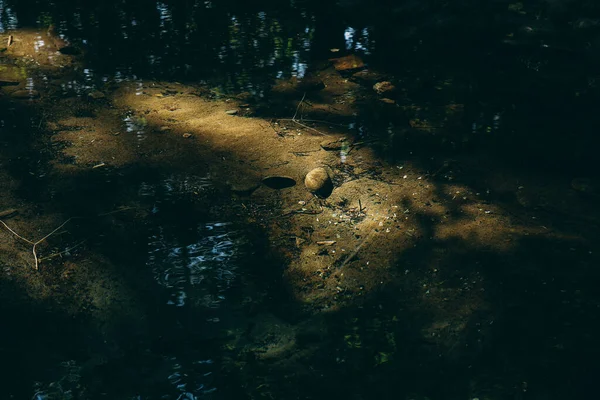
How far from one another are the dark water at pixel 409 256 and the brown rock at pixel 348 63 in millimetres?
96

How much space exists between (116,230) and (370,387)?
126 centimetres

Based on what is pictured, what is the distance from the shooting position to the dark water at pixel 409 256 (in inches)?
68.7

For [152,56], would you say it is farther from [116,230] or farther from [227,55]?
[116,230]

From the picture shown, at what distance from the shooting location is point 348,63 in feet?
13.0

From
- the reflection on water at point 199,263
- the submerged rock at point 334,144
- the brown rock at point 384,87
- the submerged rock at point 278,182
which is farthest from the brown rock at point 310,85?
the reflection on water at point 199,263

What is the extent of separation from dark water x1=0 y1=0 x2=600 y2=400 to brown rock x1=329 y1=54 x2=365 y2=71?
0.32 feet

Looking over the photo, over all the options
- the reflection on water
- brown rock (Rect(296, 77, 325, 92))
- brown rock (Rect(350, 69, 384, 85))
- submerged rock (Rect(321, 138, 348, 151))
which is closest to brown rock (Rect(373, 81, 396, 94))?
brown rock (Rect(350, 69, 384, 85))

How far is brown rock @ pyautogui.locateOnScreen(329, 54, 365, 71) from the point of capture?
3.90 metres

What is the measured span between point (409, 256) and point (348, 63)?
2.08m

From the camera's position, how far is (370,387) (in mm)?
1717

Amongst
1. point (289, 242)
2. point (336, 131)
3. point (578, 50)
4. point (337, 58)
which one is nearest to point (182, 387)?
point (289, 242)

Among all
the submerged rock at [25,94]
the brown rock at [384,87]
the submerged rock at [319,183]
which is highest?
the brown rock at [384,87]

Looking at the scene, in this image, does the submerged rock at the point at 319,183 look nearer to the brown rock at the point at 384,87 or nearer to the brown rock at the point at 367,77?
the brown rock at the point at 384,87

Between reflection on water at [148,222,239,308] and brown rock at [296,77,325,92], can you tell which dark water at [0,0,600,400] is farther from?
brown rock at [296,77,325,92]
